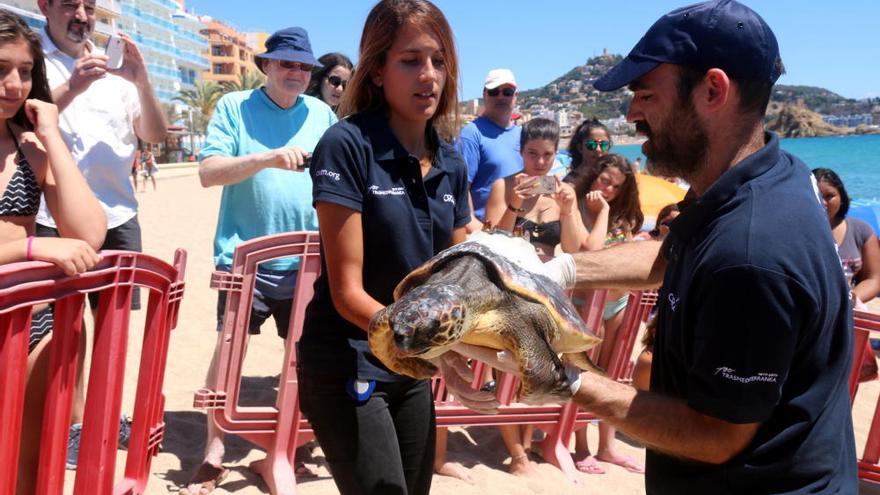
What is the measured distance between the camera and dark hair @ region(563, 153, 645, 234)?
4941 mm

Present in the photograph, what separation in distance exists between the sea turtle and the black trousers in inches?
18.9

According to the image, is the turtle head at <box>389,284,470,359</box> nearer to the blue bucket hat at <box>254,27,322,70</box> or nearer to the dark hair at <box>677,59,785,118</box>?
the dark hair at <box>677,59,785,118</box>

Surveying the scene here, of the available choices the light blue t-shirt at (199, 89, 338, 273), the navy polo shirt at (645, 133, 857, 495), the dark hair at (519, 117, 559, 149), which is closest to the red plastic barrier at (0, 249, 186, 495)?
the light blue t-shirt at (199, 89, 338, 273)

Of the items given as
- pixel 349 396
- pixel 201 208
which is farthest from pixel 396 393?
pixel 201 208

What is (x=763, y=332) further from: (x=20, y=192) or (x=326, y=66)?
(x=326, y=66)

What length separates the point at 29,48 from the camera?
2.65 meters

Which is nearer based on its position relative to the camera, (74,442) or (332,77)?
(74,442)

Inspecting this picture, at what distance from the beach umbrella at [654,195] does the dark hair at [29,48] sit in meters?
7.70

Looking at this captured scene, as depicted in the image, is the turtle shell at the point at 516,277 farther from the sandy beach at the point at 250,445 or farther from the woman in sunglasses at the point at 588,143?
the woman in sunglasses at the point at 588,143

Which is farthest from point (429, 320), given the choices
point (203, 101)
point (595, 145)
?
point (203, 101)

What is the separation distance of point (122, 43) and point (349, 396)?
111 inches

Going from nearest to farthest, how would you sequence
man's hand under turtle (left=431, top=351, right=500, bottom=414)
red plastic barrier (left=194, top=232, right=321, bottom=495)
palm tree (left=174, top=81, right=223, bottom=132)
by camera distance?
man's hand under turtle (left=431, top=351, right=500, bottom=414) → red plastic barrier (left=194, top=232, right=321, bottom=495) → palm tree (left=174, top=81, right=223, bottom=132)

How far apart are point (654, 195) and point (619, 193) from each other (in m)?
5.33

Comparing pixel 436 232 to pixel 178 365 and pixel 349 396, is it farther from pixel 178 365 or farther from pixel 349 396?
pixel 178 365
